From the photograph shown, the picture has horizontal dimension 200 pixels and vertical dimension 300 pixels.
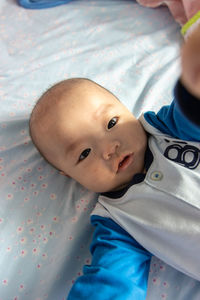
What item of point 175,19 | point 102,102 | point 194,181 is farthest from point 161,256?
point 175,19

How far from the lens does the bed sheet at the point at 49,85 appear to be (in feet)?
2.68

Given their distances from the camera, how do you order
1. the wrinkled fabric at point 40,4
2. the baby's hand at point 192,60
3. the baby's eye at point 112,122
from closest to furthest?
the baby's hand at point 192,60
the baby's eye at point 112,122
the wrinkled fabric at point 40,4

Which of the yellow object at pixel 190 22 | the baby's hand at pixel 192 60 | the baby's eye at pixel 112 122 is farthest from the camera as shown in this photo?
the yellow object at pixel 190 22

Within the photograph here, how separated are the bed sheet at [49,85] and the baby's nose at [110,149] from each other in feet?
0.63

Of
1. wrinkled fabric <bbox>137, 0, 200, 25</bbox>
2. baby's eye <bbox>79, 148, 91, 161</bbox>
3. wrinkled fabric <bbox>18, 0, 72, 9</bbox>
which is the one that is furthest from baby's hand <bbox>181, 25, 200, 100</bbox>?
wrinkled fabric <bbox>18, 0, 72, 9</bbox>

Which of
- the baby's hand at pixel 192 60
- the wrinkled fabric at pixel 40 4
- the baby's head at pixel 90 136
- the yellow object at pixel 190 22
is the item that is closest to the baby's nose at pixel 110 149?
the baby's head at pixel 90 136

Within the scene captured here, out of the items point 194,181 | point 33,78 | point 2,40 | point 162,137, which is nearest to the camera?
point 194,181

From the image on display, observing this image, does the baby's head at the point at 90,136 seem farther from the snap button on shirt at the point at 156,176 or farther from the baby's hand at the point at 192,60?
the baby's hand at the point at 192,60

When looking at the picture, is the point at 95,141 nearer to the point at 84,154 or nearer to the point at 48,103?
the point at 84,154

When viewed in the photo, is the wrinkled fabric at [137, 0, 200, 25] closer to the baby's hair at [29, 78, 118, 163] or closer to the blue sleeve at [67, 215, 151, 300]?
the baby's hair at [29, 78, 118, 163]

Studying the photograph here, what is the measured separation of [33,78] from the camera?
3.81 ft

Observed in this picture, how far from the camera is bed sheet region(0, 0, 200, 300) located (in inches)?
32.2

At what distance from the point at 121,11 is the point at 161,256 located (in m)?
1.10

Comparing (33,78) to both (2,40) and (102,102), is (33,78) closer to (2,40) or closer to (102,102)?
(2,40)
